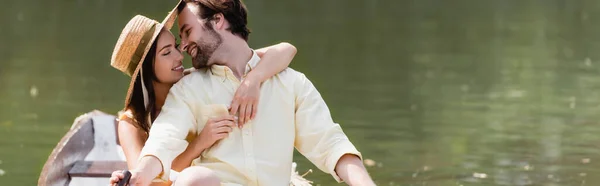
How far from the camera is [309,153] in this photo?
4.80m

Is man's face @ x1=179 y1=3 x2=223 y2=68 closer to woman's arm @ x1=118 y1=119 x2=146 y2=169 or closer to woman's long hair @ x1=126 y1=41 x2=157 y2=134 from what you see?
woman's long hair @ x1=126 y1=41 x2=157 y2=134

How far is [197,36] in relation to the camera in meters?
4.72

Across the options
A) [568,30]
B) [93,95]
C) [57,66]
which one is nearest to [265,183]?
[93,95]

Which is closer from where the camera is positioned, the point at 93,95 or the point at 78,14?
the point at 93,95

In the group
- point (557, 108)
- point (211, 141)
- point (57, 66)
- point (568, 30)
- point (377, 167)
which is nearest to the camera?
point (211, 141)

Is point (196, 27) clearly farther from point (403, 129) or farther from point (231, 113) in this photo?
point (403, 129)

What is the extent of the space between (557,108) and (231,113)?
8.29 metres

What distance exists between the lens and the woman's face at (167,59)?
4.75 meters

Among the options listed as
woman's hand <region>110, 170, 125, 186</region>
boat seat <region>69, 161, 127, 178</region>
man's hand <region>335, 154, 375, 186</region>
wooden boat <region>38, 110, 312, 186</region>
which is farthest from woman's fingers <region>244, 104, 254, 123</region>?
boat seat <region>69, 161, 127, 178</region>

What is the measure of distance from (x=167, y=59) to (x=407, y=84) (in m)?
9.63

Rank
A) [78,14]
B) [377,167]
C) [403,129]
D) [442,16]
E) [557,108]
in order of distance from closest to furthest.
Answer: [377,167] < [403,129] < [557,108] < [78,14] < [442,16]

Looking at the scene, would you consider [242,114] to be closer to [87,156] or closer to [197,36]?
[197,36]

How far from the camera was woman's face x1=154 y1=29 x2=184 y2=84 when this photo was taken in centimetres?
475

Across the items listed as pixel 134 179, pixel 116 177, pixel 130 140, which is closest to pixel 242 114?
pixel 130 140
